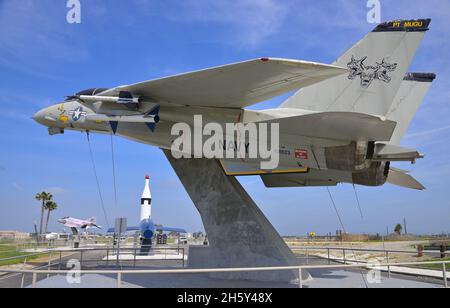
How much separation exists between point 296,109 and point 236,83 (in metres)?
4.29

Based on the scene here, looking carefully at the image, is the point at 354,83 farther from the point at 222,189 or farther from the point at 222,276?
the point at 222,276

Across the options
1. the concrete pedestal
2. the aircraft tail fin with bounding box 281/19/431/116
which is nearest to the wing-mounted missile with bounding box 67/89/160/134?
the concrete pedestal

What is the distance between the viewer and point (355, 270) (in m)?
13.3

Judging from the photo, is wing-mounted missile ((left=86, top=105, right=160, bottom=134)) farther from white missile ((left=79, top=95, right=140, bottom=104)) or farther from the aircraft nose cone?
the aircraft nose cone

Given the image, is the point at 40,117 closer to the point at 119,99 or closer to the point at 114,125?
the point at 114,125

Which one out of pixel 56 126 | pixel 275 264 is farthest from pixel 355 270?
pixel 56 126

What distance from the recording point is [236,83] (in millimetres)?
9320

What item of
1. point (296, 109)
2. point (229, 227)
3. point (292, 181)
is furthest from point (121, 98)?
point (292, 181)

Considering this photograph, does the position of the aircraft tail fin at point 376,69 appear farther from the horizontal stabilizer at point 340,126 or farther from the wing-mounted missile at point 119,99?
the wing-mounted missile at point 119,99

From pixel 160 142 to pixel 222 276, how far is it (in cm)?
493

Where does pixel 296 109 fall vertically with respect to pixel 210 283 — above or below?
above

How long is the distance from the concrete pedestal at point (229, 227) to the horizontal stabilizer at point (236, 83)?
251cm

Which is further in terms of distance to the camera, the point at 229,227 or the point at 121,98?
the point at 229,227
